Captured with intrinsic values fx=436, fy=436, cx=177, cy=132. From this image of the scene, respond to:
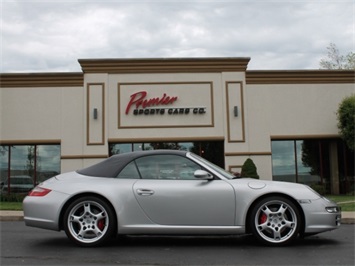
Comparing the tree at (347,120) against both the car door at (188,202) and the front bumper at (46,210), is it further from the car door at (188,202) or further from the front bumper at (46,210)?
the front bumper at (46,210)

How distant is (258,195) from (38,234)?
12.6 feet

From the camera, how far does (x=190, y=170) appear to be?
5.88m

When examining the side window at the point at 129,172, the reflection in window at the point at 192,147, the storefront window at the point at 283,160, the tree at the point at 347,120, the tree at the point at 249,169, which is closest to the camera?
the side window at the point at 129,172

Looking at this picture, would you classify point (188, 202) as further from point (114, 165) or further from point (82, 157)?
point (82, 157)

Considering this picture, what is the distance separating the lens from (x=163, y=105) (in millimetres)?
18859

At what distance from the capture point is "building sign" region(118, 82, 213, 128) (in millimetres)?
18766

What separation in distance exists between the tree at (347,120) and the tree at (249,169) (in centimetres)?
408

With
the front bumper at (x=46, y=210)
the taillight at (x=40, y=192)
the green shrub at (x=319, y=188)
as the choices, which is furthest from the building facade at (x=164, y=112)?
the front bumper at (x=46, y=210)

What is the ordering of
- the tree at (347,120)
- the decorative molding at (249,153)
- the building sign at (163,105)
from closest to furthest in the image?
the tree at (347,120) → the decorative molding at (249,153) → the building sign at (163,105)

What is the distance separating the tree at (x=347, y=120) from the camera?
707 inches

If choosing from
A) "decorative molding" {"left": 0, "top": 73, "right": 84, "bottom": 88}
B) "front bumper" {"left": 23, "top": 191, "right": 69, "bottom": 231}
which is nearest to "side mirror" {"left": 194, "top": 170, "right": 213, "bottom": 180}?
"front bumper" {"left": 23, "top": 191, "right": 69, "bottom": 231}

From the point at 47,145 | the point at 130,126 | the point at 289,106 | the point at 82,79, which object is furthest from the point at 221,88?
the point at 47,145

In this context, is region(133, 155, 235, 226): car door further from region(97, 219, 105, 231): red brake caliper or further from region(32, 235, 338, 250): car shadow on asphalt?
region(97, 219, 105, 231): red brake caliper

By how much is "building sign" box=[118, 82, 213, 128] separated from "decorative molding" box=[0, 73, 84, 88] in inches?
77.7
